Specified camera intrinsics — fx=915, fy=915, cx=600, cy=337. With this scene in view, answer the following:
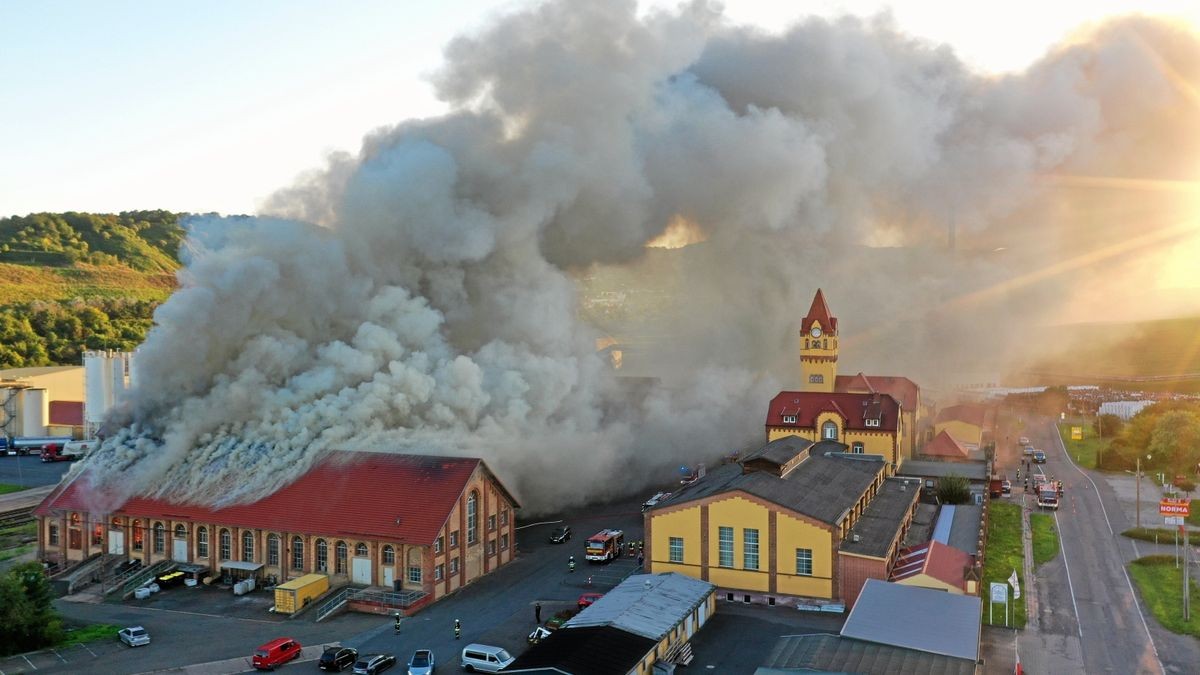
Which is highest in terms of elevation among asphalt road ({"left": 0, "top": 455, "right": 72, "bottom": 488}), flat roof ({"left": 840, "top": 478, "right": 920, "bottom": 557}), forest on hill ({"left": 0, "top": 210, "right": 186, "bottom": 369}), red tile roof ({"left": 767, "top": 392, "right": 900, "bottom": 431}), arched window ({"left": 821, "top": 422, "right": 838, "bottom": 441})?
forest on hill ({"left": 0, "top": 210, "right": 186, "bottom": 369})

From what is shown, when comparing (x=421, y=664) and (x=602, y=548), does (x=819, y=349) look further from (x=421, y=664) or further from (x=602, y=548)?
(x=421, y=664)

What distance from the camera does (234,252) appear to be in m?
49.6

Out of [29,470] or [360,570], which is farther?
[29,470]

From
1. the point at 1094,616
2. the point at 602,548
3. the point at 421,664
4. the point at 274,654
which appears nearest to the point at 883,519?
the point at 1094,616

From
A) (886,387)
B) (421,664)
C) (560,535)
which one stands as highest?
(886,387)

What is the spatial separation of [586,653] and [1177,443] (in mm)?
55217

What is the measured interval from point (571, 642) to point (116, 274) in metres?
162

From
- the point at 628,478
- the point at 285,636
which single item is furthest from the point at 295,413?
the point at 628,478

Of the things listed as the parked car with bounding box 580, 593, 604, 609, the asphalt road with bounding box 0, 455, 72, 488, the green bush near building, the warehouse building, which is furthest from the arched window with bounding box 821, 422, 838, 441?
the asphalt road with bounding box 0, 455, 72, 488

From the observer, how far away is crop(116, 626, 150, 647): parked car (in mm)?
31391

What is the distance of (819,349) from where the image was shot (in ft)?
205

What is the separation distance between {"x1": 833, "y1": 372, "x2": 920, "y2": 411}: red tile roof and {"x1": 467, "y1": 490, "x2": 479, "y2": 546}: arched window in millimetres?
32686

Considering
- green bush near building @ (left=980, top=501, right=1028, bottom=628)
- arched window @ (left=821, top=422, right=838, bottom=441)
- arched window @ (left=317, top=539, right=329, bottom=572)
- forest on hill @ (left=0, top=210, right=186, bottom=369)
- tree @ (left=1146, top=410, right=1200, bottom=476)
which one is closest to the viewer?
green bush near building @ (left=980, top=501, right=1028, bottom=628)

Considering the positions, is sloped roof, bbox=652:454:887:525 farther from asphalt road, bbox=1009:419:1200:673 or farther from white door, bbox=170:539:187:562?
white door, bbox=170:539:187:562
